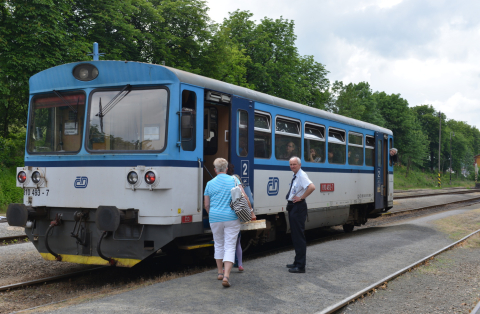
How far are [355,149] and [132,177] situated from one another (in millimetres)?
7898

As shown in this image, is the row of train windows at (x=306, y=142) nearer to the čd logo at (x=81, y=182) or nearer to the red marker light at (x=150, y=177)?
the red marker light at (x=150, y=177)

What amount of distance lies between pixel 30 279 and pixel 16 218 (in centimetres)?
108

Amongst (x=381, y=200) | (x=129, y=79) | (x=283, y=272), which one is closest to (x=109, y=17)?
(x=381, y=200)

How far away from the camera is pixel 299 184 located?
290 inches

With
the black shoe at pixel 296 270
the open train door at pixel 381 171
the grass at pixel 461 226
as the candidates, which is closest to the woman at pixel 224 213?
the black shoe at pixel 296 270

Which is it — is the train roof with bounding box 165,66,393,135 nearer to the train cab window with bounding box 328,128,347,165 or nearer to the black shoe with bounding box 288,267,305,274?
the train cab window with bounding box 328,128,347,165

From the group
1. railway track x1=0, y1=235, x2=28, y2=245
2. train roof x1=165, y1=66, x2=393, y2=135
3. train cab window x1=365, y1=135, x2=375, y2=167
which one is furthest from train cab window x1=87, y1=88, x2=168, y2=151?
train cab window x1=365, y1=135, x2=375, y2=167

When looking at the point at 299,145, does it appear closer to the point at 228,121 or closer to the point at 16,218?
the point at 228,121

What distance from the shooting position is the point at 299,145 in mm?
10375

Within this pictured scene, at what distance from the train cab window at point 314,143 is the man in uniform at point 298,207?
317 centimetres

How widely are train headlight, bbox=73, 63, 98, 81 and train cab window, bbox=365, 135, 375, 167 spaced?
29.1ft

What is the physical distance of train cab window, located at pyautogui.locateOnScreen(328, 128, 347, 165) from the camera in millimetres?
11820

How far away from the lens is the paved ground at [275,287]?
18.3ft

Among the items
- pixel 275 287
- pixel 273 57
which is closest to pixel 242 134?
pixel 275 287
